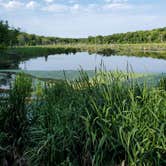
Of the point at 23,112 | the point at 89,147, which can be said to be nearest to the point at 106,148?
the point at 89,147

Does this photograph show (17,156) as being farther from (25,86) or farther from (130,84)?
(130,84)

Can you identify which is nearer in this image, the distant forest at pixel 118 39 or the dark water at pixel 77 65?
the dark water at pixel 77 65

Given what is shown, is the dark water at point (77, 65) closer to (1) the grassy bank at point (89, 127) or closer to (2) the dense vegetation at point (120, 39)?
(1) the grassy bank at point (89, 127)

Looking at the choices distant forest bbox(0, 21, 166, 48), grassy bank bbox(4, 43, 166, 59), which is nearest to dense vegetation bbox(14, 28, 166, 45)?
distant forest bbox(0, 21, 166, 48)

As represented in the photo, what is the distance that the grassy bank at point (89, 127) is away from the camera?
4.42 meters

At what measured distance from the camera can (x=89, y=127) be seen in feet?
15.5

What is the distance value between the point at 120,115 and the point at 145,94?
493 mm

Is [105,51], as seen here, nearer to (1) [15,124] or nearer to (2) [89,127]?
(1) [15,124]

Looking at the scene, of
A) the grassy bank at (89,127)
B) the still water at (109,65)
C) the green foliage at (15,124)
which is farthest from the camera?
the still water at (109,65)

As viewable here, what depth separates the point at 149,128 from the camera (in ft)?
14.2

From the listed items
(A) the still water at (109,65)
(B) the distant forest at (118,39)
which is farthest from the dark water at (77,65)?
(B) the distant forest at (118,39)

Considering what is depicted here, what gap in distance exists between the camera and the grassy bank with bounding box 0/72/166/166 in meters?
4.42

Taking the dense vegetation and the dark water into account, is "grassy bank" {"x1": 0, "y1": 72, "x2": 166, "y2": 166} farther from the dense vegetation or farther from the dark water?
the dense vegetation

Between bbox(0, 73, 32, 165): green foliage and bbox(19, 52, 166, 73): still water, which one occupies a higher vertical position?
bbox(0, 73, 32, 165): green foliage
